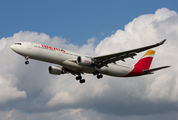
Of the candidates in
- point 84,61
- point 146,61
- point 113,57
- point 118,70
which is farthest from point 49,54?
point 146,61

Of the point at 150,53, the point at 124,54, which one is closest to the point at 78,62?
the point at 124,54

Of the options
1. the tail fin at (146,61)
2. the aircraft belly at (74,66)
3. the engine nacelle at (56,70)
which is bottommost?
the aircraft belly at (74,66)

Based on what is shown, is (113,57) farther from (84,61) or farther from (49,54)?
(49,54)

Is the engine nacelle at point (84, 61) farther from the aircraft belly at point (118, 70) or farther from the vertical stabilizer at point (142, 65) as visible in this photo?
the vertical stabilizer at point (142, 65)

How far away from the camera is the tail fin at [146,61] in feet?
159

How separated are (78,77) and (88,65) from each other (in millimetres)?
9001

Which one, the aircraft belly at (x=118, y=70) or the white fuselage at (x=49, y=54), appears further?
the aircraft belly at (x=118, y=70)

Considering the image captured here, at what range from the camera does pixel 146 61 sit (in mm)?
49594

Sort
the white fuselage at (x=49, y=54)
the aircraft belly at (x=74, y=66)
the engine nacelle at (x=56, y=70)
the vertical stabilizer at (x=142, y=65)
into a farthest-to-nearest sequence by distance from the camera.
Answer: the vertical stabilizer at (x=142, y=65)
the engine nacelle at (x=56, y=70)
the aircraft belly at (x=74, y=66)
the white fuselage at (x=49, y=54)

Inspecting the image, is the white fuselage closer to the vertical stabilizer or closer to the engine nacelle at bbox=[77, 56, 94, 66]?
the engine nacelle at bbox=[77, 56, 94, 66]

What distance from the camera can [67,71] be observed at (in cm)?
4494

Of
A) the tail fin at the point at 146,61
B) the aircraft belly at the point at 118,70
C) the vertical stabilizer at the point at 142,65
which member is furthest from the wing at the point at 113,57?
the tail fin at the point at 146,61

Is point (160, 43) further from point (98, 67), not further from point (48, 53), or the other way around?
point (48, 53)

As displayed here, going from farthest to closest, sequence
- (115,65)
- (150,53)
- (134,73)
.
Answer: (150,53) → (134,73) → (115,65)
